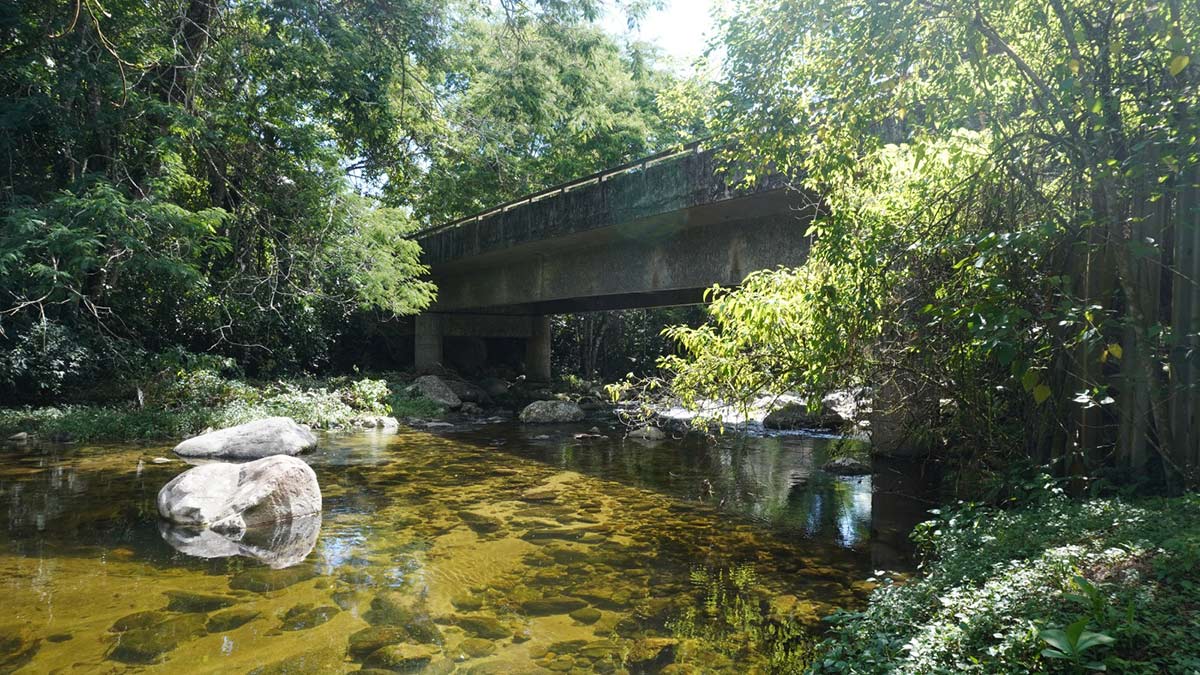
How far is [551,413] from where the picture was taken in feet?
54.6

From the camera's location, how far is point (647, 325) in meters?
28.2

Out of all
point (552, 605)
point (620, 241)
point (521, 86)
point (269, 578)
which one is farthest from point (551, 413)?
point (552, 605)

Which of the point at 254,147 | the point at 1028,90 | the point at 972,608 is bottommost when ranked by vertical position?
the point at 972,608

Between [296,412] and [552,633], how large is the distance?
11.5 meters

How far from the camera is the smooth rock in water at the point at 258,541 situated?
19.5 feet

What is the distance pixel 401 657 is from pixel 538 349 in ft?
67.3

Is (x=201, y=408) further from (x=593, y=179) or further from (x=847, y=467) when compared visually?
(x=847, y=467)

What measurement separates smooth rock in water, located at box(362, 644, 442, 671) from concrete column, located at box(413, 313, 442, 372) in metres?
18.4

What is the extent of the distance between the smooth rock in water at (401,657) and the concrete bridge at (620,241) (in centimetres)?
420

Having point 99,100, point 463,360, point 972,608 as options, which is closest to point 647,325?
point 463,360

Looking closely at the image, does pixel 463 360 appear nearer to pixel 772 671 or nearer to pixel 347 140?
pixel 347 140

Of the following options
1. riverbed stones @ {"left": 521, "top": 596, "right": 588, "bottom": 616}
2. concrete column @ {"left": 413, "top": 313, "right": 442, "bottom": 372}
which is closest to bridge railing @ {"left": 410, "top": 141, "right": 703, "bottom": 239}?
concrete column @ {"left": 413, "top": 313, "right": 442, "bottom": 372}

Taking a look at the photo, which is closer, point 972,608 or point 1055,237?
point 972,608

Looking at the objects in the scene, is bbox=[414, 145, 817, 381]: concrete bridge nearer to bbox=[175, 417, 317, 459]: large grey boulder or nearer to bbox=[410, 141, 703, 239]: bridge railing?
bbox=[410, 141, 703, 239]: bridge railing
